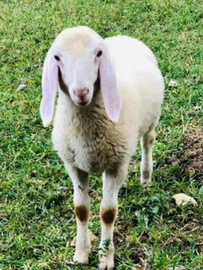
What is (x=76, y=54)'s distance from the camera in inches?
119

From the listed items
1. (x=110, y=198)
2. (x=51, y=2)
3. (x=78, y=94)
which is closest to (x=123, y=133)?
(x=110, y=198)

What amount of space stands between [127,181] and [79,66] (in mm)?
1853

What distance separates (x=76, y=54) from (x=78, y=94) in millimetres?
215

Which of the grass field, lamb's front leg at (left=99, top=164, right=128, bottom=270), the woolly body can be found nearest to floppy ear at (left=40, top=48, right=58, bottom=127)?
the woolly body

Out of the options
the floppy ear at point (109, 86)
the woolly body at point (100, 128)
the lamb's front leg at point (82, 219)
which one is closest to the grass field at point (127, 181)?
the lamb's front leg at point (82, 219)

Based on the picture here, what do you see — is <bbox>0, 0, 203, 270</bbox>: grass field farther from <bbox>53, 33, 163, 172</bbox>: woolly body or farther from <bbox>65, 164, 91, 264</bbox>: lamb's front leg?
<bbox>53, 33, 163, 172</bbox>: woolly body

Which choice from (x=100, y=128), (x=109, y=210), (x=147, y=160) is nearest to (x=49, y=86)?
(x=100, y=128)

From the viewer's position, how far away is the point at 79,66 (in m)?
2.98

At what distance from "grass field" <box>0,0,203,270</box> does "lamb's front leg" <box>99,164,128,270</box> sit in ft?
0.33

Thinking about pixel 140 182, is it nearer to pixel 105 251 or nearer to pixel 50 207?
pixel 50 207

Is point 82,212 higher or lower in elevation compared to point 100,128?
lower

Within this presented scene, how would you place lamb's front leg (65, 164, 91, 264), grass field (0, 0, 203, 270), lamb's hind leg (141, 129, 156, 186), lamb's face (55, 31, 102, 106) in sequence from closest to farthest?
1. lamb's face (55, 31, 102, 106)
2. lamb's front leg (65, 164, 91, 264)
3. grass field (0, 0, 203, 270)
4. lamb's hind leg (141, 129, 156, 186)

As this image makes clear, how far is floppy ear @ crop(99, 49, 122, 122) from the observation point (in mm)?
3127

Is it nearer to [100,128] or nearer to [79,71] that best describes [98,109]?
[100,128]
